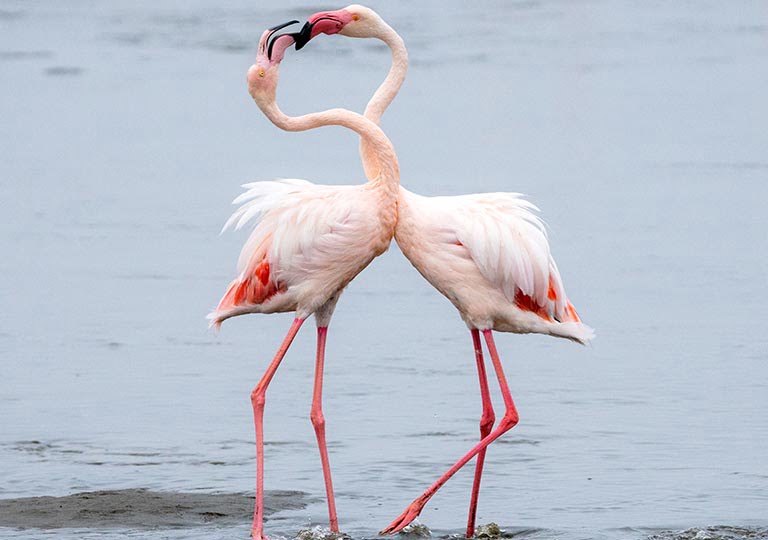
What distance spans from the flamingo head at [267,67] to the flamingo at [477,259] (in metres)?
0.13

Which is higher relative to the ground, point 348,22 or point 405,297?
point 348,22

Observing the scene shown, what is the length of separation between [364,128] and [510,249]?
75 cm

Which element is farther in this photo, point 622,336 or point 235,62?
point 235,62

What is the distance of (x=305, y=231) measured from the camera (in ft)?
20.5

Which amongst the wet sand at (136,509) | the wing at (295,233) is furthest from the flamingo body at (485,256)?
the wet sand at (136,509)

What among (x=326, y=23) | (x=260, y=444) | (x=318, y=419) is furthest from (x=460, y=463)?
(x=326, y=23)

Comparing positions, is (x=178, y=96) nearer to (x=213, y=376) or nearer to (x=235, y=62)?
(x=235, y=62)

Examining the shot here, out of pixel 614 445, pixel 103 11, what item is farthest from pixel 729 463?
pixel 103 11

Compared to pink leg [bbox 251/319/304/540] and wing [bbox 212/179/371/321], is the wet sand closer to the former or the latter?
pink leg [bbox 251/319/304/540]

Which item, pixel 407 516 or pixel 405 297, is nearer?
pixel 407 516

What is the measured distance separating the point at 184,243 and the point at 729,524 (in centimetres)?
564

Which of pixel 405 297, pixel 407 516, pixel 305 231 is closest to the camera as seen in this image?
pixel 407 516

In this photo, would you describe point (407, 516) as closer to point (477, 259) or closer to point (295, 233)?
point (477, 259)

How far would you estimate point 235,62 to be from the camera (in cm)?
1834
